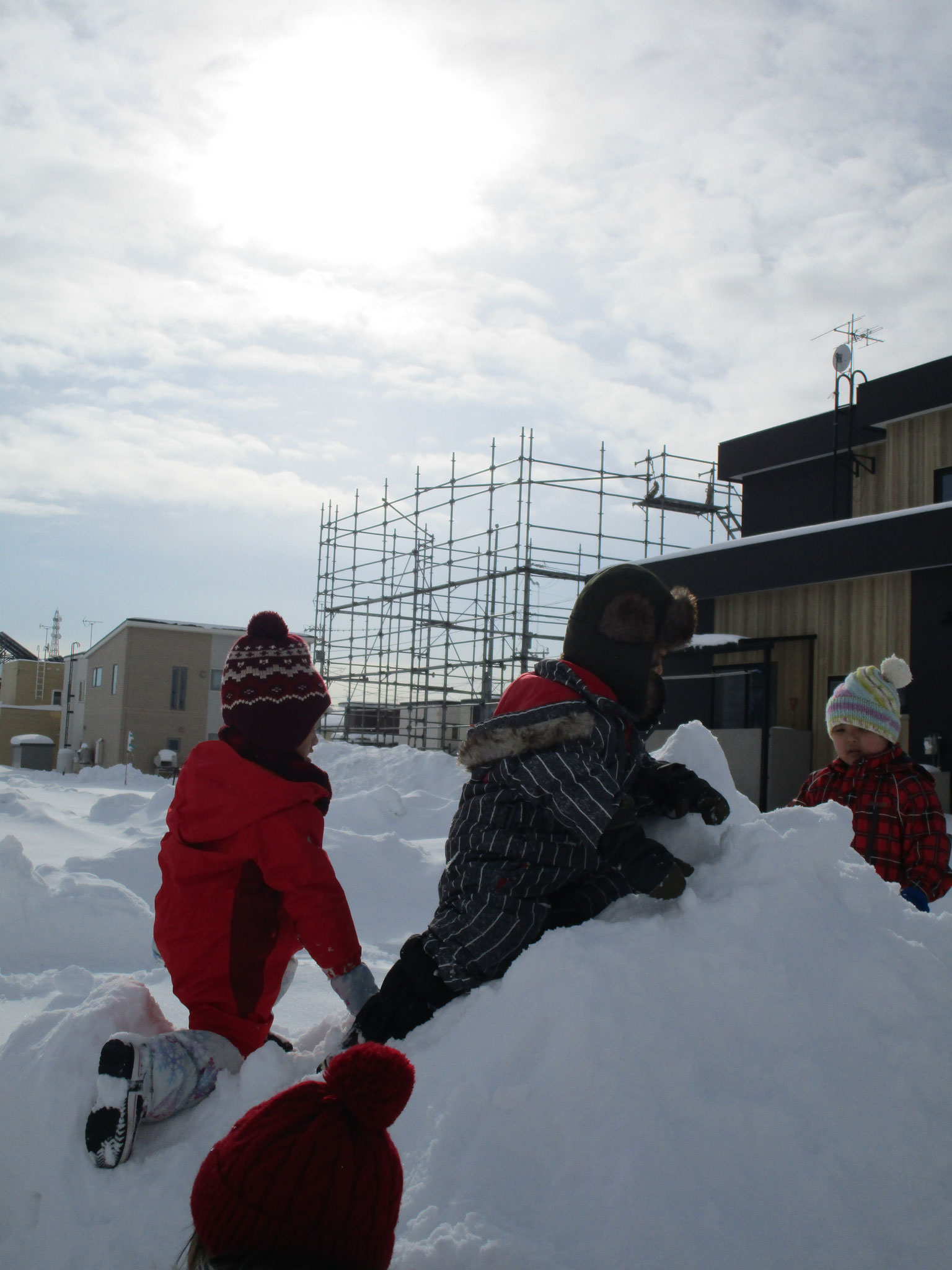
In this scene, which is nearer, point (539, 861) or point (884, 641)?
point (539, 861)

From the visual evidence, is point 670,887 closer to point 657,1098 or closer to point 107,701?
point 657,1098

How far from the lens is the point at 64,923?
4105 mm

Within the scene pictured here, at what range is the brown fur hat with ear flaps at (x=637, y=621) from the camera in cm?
227

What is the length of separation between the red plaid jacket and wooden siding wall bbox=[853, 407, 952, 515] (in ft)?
31.8

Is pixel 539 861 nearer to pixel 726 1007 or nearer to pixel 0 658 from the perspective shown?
pixel 726 1007

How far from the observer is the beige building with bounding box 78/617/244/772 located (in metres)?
28.6

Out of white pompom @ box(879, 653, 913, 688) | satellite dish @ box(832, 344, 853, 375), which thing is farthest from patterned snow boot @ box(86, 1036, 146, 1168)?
satellite dish @ box(832, 344, 853, 375)

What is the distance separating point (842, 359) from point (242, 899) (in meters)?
12.7

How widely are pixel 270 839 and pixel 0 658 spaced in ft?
169

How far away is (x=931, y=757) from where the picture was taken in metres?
9.51

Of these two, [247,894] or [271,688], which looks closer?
[247,894]

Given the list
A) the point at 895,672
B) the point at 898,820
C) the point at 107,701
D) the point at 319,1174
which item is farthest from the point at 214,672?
the point at 319,1174

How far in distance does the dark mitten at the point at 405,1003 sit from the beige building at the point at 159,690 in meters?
27.3

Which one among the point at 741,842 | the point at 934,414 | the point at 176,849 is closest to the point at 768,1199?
the point at 741,842
